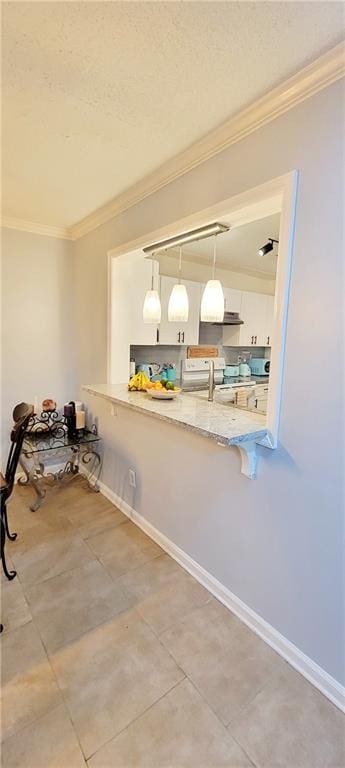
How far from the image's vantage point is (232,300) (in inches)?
150

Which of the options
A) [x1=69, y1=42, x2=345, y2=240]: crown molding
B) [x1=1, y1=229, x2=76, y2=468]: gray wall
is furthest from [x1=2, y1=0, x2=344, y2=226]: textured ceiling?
[x1=1, y1=229, x2=76, y2=468]: gray wall

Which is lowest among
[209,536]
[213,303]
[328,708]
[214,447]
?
[328,708]

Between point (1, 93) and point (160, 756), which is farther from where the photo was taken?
point (1, 93)

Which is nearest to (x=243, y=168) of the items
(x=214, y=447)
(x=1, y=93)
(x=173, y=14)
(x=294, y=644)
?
(x=173, y=14)

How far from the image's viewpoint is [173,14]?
1.03m

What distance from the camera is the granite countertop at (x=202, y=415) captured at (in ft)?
4.81

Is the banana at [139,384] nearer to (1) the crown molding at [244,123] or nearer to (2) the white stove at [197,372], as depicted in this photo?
(2) the white stove at [197,372]

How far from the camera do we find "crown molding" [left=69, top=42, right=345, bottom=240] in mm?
1191

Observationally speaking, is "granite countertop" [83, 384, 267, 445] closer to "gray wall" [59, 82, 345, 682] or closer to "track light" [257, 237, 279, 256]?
"gray wall" [59, 82, 345, 682]

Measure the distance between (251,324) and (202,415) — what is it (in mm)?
2602

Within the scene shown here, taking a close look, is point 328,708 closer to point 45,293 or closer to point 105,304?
point 105,304

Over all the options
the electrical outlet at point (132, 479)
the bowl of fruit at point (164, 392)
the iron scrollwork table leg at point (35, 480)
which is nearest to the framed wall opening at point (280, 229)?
the bowl of fruit at point (164, 392)

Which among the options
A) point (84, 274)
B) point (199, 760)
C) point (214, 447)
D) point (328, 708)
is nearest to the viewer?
point (199, 760)

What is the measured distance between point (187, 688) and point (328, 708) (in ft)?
1.89
